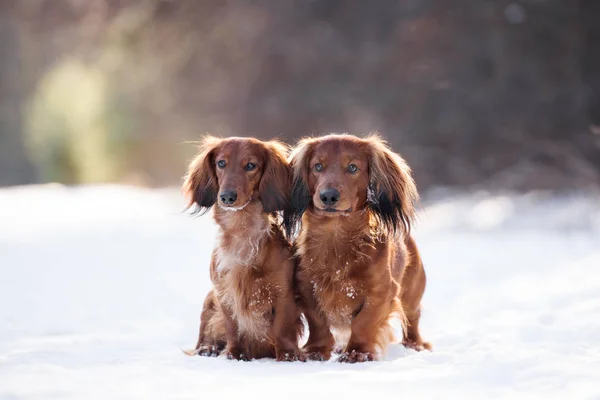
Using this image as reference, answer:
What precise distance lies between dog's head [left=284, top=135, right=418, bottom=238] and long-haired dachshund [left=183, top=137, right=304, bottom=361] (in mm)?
81

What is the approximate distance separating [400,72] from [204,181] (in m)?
10.3

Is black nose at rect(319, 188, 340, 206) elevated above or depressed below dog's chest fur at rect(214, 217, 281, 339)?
above

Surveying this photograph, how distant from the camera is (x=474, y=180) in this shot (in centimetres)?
1358

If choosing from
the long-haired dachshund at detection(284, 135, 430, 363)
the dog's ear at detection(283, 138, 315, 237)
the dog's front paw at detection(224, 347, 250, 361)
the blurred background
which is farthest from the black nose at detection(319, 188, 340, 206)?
the blurred background

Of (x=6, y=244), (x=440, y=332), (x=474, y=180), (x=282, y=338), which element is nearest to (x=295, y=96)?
(x=474, y=180)

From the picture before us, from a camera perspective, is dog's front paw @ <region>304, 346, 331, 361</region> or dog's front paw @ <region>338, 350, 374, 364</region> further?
dog's front paw @ <region>304, 346, 331, 361</region>

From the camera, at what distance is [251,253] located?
398 cm

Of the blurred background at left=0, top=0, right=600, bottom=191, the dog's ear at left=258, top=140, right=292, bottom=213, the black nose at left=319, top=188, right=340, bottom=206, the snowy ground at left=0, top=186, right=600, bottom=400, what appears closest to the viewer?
the snowy ground at left=0, top=186, right=600, bottom=400

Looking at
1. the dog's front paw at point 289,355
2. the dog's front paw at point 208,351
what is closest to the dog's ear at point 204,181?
the dog's front paw at point 208,351

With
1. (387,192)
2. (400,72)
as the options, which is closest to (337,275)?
(387,192)

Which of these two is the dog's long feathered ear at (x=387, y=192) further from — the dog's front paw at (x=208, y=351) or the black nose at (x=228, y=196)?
the dog's front paw at (x=208, y=351)

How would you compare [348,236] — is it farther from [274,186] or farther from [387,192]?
[274,186]

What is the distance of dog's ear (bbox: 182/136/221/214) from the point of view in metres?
4.23

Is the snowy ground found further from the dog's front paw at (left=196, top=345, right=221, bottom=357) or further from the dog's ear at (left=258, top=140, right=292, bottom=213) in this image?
the dog's ear at (left=258, top=140, right=292, bottom=213)
